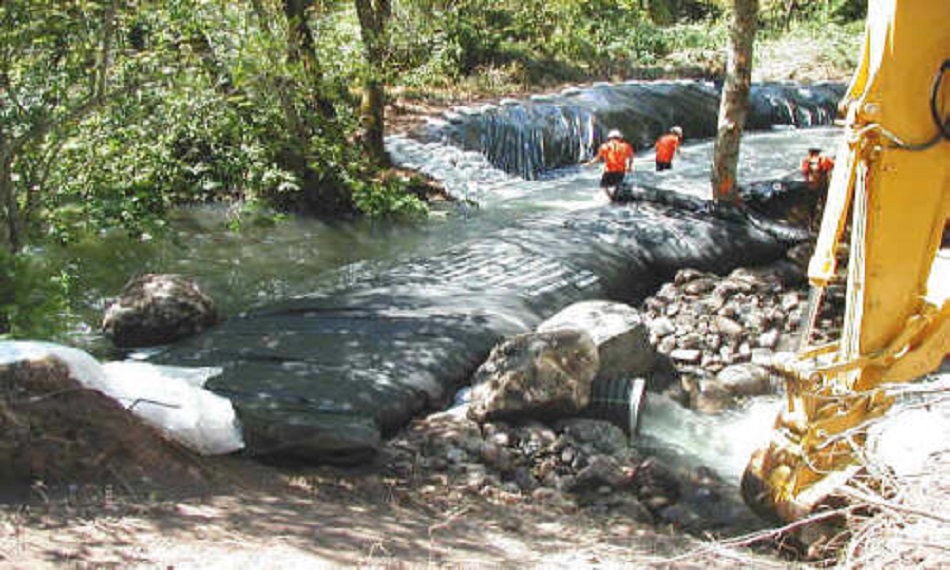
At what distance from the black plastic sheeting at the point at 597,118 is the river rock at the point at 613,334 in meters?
7.93

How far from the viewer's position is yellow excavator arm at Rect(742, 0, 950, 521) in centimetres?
439


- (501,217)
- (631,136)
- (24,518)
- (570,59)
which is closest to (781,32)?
(570,59)

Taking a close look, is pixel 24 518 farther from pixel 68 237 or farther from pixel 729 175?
pixel 729 175

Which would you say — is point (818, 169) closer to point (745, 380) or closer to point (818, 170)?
point (818, 170)

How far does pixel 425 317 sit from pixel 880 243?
11.1 ft

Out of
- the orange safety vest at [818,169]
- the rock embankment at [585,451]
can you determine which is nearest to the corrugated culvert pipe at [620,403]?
the rock embankment at [585,451]

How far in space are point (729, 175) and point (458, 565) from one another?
789cm

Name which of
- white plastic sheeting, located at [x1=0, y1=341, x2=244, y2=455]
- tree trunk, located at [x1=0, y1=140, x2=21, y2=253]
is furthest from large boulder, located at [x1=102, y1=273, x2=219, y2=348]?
white plastic sheeting, located at [x1=0, y1=341, x2=244, y2=455]

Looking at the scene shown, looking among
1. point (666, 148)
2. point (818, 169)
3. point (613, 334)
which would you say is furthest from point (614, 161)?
point (613, 334)

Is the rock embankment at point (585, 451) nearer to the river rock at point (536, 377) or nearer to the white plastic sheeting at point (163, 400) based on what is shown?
the river rock at point (536, 377)

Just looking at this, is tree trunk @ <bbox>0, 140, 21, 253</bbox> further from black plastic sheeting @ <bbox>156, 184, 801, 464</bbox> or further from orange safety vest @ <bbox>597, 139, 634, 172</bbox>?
orange safety vest @ <bbox>597, 139, 634, 172</bbox>

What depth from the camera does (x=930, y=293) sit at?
4973 mm

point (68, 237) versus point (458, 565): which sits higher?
point (68, 237)

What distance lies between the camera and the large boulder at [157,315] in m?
7.18
